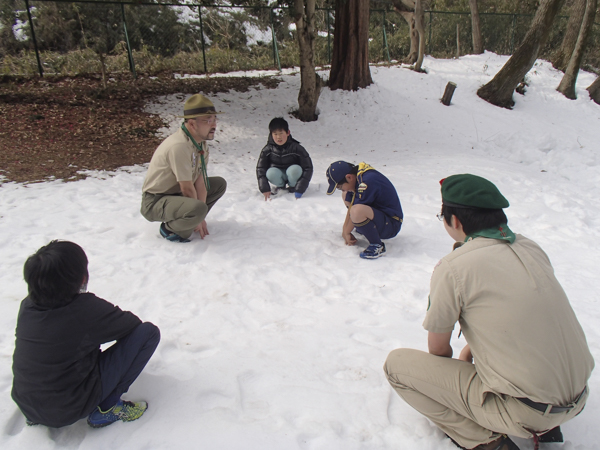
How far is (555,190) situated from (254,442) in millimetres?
5784

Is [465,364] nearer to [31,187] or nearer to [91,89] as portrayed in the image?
[31,187]

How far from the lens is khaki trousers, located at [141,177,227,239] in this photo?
3.91m

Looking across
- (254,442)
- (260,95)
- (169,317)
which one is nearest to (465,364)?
(254,442)

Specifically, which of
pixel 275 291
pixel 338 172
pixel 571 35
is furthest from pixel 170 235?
pixel 571 35

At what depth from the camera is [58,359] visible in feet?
6.10

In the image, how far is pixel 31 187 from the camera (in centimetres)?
533

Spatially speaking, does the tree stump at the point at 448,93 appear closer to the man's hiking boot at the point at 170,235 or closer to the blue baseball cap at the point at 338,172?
the blue baseball cap at the point at 338,172

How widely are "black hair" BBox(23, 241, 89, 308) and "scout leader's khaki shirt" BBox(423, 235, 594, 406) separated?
158 cm

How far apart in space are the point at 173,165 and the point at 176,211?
1.40 feet

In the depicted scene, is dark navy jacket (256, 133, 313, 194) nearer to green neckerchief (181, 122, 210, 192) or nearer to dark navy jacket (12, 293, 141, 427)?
green neckerchief (181, 122, 210, 192)

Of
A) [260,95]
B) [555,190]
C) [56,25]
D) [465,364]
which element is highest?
[56,25]

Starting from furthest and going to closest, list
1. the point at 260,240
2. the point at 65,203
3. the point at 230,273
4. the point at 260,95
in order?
the point at 260,95
the point at 65,203
the point at 260,240
the point at 230,273

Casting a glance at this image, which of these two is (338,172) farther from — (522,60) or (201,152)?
(522,60)

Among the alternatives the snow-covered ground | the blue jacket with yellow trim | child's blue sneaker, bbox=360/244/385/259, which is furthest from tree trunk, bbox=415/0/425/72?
child's blue sneaker, bbox=360/244/385/259
